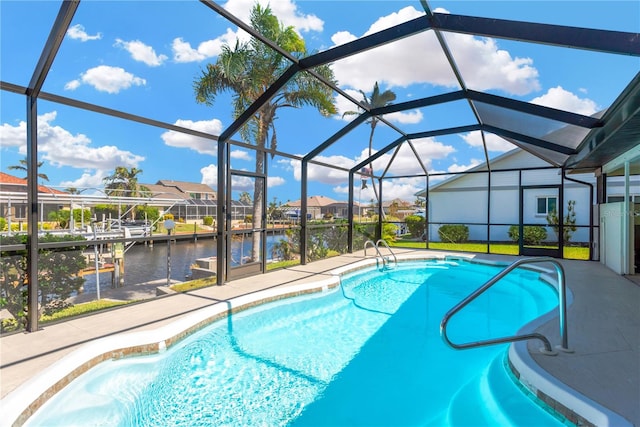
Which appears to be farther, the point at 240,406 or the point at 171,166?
the point at 171,166

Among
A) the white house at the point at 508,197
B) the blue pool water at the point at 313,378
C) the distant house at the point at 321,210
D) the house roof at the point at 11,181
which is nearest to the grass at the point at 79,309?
the blue pool water at the point at 313,378

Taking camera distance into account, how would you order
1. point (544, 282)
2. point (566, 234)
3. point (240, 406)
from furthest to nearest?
point (566, 234), point (544, 282), point (240, 406)

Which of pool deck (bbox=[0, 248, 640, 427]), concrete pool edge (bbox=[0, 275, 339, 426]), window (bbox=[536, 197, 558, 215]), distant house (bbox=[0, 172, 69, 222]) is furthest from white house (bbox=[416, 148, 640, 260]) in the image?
distant house (bbox=[0, 172, 69, 222])

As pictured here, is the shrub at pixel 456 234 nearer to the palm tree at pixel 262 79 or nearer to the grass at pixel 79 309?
the palm tree at pixel 262 79

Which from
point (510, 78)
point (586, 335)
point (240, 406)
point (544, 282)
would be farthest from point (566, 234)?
point (240, 406)

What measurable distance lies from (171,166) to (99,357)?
11.8 meters

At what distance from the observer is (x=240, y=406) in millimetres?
2977

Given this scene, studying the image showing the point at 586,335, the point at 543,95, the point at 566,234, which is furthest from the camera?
the point at 566,234

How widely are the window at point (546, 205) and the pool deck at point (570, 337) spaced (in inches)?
326

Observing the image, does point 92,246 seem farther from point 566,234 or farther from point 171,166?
point 566,234

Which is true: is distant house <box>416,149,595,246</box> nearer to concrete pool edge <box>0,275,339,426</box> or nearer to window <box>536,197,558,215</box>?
window <box>536,197,558,215</box>

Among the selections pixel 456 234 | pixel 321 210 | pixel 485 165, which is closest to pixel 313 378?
pixel 321 210

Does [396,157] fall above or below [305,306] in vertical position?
above

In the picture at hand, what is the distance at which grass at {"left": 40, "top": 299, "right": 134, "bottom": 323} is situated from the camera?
160 inches
